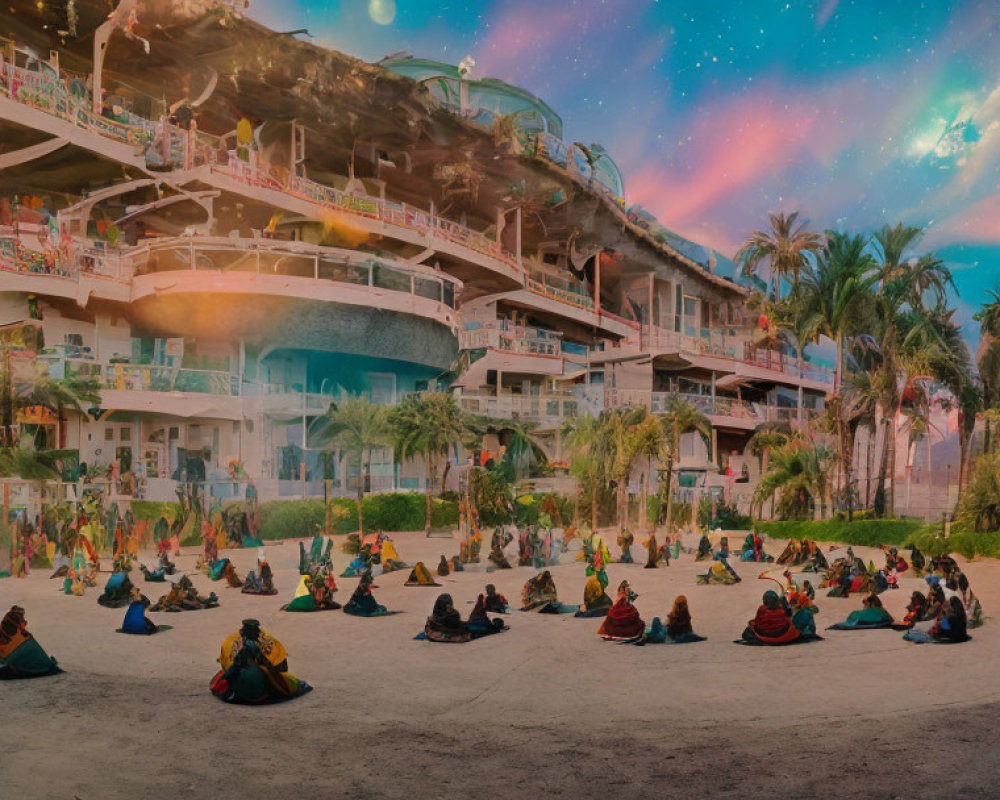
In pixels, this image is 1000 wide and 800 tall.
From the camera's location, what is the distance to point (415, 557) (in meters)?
30.3

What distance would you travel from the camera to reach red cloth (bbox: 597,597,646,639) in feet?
58.1

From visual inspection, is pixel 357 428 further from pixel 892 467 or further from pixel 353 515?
pixel 892 467

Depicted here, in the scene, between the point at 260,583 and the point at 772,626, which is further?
the point at 260,583

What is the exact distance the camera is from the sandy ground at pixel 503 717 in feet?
32.1

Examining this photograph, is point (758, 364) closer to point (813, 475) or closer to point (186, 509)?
point (813, 475)

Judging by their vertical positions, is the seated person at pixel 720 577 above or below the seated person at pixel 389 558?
below

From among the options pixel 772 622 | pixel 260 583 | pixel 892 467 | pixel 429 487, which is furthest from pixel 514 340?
pixel 772 622

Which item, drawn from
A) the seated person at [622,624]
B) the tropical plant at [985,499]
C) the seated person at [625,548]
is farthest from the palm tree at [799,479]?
the seated person at [622,624]

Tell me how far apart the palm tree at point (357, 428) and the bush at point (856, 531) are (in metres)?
16.4

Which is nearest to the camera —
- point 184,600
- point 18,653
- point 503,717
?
point 503,717

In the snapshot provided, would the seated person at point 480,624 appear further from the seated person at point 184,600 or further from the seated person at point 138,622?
the seated person at point 184,600

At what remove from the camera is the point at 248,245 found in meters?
35.0

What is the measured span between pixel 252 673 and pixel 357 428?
2141cm

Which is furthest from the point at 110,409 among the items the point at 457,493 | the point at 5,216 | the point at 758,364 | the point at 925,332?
the point at 758,364
